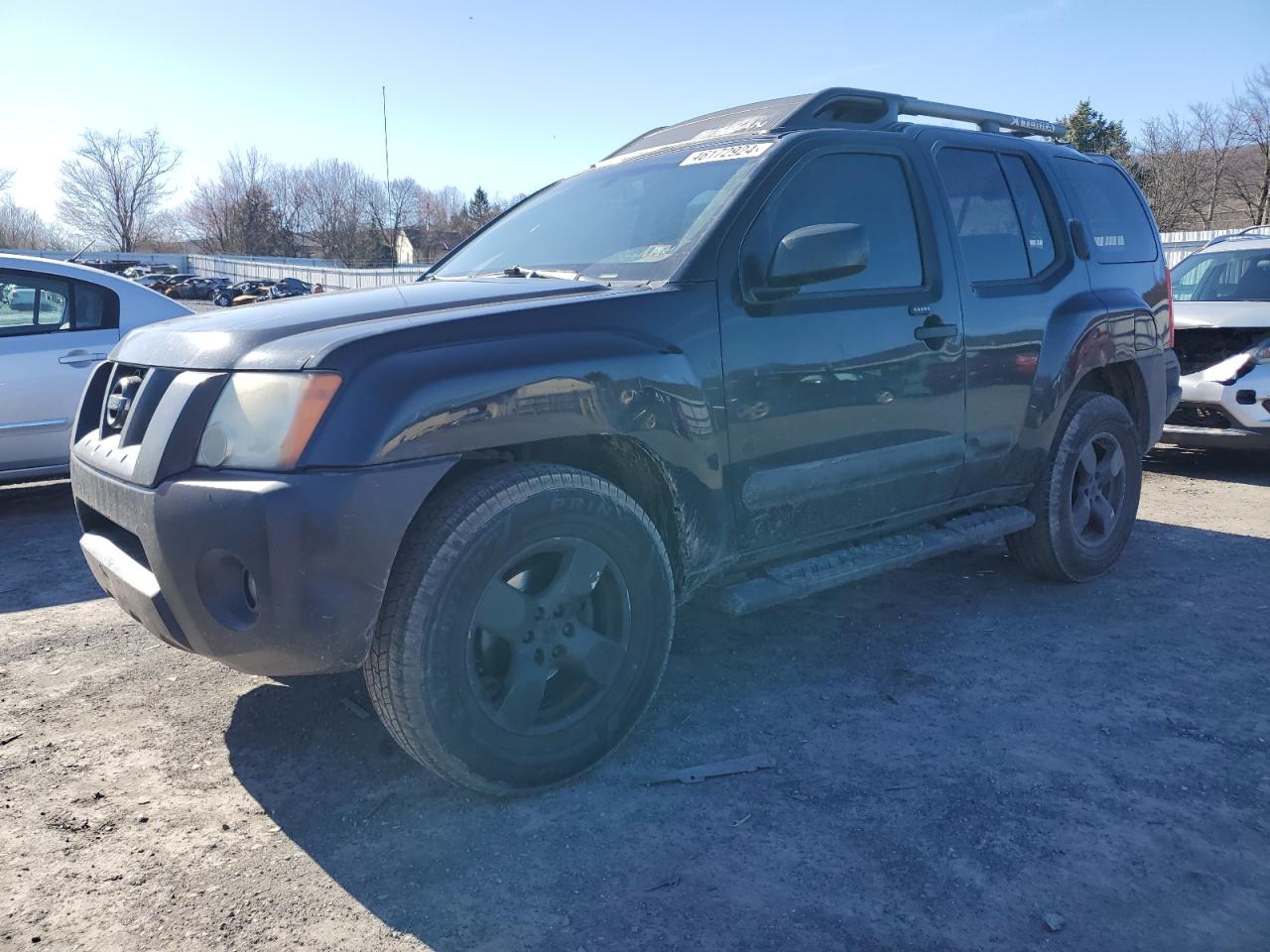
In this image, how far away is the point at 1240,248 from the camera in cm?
795

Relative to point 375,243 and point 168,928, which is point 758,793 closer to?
point 168,928

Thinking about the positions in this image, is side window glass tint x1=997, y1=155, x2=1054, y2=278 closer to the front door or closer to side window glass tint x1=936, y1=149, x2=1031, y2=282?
side window glass tint x1=936, y1=149, x2=1031, y2=282

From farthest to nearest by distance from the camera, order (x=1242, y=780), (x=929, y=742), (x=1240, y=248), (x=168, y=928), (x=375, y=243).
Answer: (x=375, y=243) < (x=1240, y=248) < (x=929, y=742) < (x=1242, y=780) < (x=168, y=928)

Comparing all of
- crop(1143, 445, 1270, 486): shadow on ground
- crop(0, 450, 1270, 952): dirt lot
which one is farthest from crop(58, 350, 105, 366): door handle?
crop(1143, 445, 1270, 486): shadow on ground

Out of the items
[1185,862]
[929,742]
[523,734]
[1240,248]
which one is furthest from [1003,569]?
[1240,248]

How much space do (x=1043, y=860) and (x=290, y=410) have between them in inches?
85.0

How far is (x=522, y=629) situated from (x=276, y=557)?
67 cm

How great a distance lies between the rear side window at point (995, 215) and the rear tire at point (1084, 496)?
76cm

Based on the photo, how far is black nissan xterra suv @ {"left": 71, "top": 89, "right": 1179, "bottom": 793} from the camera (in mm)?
2320

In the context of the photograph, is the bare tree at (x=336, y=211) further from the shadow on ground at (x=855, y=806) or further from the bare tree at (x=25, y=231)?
the shadow on ground at (x=855, y=806)

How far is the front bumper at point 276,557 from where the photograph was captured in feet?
7.29

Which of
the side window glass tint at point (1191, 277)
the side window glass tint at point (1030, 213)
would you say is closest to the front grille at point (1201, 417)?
the side window glass tint at point (1191, 277)

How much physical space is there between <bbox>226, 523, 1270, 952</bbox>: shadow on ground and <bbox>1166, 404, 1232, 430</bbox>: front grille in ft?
11.7

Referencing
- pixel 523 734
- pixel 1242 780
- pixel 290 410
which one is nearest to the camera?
pixel 290 410
